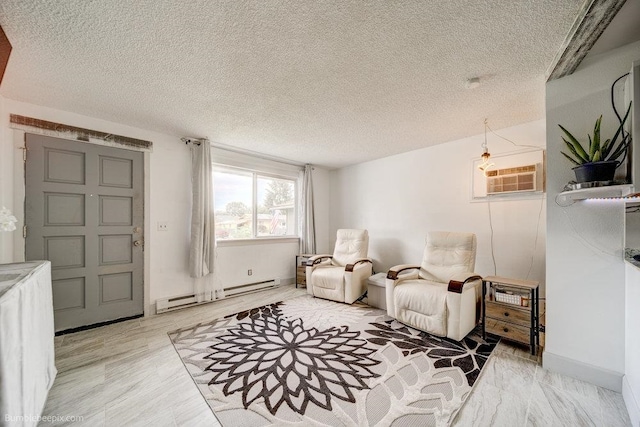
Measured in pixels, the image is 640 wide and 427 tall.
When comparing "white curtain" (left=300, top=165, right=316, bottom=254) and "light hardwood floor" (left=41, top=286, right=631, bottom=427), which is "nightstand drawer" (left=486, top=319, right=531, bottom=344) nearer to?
"light hardwood floor" (left=41, top=286, right=631, bottom=427)

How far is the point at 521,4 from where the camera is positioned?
136 centimetres

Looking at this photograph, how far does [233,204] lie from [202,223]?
2.45ft

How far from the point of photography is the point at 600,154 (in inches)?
64.6

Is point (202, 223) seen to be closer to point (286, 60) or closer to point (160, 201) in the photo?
point (160, 201)

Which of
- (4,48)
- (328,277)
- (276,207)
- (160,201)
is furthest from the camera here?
(276,207)

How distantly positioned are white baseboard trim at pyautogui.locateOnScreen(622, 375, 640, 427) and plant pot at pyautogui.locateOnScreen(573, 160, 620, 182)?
1.32 m

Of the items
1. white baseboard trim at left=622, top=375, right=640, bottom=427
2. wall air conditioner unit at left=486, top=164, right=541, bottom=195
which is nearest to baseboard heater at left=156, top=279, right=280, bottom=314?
wall air conditioner unit at left=486, top=164, right=541, bottom=195

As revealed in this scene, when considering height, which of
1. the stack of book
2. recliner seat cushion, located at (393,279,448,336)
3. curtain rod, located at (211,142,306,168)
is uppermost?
curtain rod, located at (211,142,306,168)

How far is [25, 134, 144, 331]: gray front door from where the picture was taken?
97.7 inches

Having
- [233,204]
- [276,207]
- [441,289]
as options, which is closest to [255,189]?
[233,204]

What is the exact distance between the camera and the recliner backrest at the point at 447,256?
2.81 m

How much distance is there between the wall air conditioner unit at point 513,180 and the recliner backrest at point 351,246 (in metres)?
1.84

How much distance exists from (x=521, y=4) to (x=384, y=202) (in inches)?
125

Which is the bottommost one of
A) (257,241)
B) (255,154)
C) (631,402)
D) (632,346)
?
(631,402)
